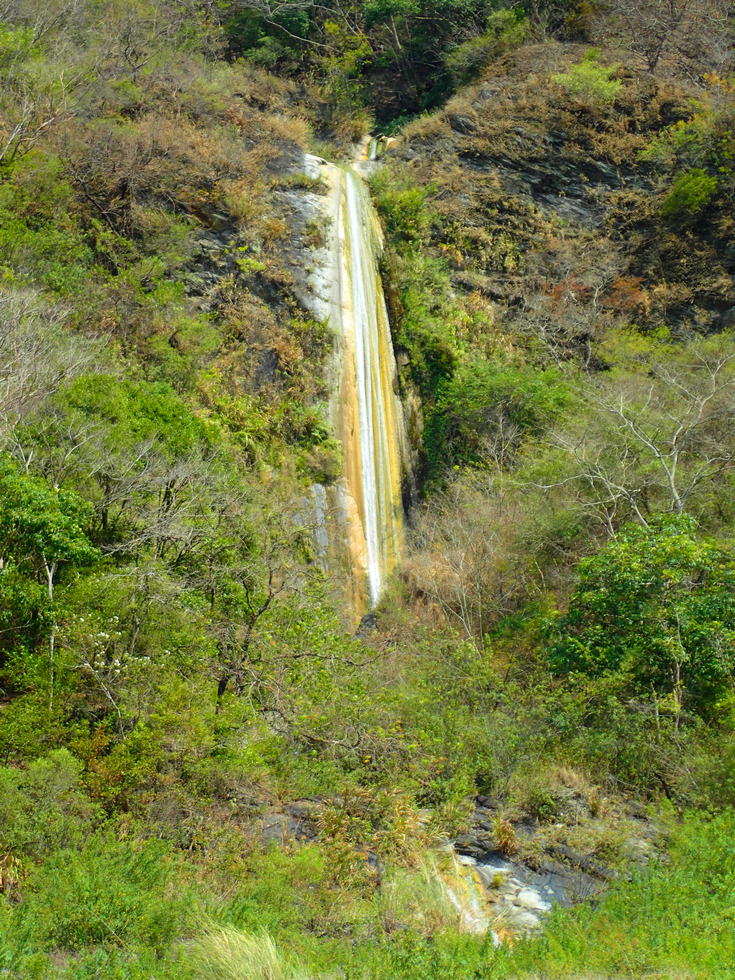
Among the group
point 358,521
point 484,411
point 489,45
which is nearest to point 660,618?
point 358,521

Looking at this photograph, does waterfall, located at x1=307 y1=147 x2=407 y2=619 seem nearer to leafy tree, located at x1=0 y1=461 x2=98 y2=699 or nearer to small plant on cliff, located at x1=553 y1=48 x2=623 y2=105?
leafy tree, located at x1=0 y1=461 x2=98 y2=699

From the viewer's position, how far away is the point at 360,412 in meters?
19.9

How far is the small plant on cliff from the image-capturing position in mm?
28016

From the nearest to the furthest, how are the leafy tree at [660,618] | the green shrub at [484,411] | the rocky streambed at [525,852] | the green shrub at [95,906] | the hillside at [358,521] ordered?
the green shrub at [95,906], the hillside at [358,521], the rocky streambed at [525,852], the leafy tree at [660,618], the green shrub at [484,411]

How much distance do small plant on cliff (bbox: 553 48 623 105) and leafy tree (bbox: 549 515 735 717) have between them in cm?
2161

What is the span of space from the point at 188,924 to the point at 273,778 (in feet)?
10.5

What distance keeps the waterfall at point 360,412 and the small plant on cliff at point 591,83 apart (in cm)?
980

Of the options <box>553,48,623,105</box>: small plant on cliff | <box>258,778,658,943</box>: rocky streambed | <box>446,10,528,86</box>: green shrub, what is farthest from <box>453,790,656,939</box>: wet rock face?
<box>446,10,528,86</box>: green shrub

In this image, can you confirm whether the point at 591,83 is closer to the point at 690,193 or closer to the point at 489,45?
the point at 489,45

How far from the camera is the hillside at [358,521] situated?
7648mm

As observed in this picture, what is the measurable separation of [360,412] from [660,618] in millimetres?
10526

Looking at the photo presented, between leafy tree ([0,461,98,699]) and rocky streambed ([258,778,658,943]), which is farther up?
leafy tree ([0,461,98,699])

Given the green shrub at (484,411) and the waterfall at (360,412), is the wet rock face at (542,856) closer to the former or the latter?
the waterfall at (360,412)

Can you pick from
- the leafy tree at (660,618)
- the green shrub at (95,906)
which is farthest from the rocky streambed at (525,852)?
the green shrub at (95,906)
